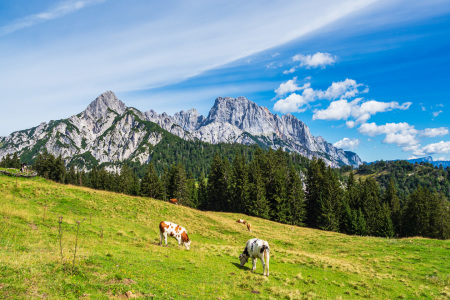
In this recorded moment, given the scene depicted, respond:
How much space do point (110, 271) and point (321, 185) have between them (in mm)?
66101

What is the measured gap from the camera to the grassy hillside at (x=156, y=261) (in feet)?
34.3

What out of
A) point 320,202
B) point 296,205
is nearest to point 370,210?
point 320,202

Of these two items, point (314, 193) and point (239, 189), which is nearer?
point (239, 189)

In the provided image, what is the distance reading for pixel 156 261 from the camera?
632 inches

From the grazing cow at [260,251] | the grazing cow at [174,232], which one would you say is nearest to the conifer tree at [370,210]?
the grazing cow at [260,251]

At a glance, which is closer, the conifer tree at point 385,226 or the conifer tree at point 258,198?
the conifer tree at point 258,198

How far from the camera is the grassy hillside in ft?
34.3

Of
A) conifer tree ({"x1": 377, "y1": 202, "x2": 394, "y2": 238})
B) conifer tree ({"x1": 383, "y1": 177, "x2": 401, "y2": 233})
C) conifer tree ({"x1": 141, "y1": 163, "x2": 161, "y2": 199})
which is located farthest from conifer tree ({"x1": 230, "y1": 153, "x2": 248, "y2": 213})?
conifer tree ({"x1": 383, "y1": 177, "x2": 401, "y2": 233})

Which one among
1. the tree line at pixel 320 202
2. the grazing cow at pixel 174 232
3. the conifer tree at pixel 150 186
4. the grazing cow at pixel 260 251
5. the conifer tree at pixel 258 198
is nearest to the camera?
the grazing cow at pixel 260 251

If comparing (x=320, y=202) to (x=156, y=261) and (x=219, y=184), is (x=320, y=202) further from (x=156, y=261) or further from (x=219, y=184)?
(x=156, y=261)

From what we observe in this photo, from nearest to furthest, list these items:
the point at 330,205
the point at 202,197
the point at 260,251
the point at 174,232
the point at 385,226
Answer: the point at 260,251 → the point at 174,232 → the point at 330,205 → the point at 385,226 → the point at 202,197

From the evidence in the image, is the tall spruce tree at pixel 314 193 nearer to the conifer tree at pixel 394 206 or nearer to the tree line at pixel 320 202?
the tree line at pixel 320 202

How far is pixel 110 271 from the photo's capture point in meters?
11.9

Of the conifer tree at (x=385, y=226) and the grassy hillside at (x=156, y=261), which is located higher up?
the grassy hillside at (x=156, y=261)
